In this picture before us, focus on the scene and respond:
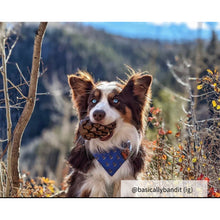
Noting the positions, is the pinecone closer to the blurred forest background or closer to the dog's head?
the dog's head

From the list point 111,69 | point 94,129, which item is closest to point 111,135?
point 94,129

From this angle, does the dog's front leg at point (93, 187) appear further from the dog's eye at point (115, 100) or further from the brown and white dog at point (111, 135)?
the dog's eye at point (115, 100)

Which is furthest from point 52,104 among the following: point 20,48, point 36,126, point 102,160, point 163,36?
point 163,36

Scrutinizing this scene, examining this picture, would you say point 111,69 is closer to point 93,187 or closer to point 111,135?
point 111,135

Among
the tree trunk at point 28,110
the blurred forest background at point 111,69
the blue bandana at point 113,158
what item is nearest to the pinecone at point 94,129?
the blue bandana at point 113,158

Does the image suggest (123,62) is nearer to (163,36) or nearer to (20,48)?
(163,36)
